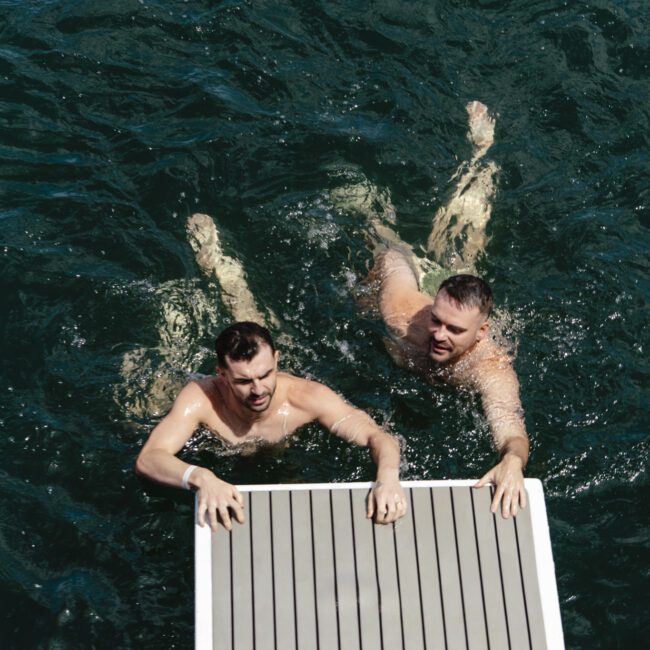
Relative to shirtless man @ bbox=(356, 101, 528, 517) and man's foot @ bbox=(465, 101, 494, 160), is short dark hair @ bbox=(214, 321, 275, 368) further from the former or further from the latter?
man's foot @ bbox=(465, 101, 494, 160)

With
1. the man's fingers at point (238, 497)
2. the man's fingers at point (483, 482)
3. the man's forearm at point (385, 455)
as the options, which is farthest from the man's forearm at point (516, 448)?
the man's fingers at point (238, 497)

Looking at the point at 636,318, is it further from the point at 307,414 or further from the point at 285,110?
the point at 285,110

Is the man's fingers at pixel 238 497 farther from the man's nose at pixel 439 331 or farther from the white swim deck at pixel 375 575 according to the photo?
the man's nose at pixel 439 331

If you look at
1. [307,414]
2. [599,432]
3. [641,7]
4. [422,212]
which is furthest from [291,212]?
[641,7]

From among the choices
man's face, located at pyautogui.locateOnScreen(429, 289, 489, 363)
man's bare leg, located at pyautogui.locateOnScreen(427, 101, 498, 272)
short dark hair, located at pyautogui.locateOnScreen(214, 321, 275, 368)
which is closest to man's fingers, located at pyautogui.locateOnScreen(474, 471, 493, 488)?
short dark hair, located at pyautogui.locateOnScreen(214, 321, 275, 368)

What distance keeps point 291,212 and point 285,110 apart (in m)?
1.36

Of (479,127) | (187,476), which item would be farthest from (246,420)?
(479,127)

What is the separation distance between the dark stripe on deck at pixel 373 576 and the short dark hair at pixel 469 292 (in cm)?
192

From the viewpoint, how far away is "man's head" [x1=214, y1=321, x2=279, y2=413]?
634cm

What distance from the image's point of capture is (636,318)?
841 centimetres

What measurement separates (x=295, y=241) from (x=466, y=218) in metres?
1.52

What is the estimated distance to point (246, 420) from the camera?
7.07 meters

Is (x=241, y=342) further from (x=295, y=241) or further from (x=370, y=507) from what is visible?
(x=295, y=241)

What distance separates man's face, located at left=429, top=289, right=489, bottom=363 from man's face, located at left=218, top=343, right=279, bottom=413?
1415mm
